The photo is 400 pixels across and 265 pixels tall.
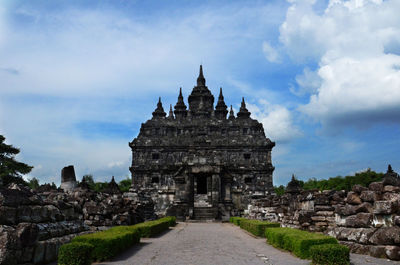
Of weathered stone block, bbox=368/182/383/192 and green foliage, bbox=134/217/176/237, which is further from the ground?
weathered stone block, bbox=368/182/383/192

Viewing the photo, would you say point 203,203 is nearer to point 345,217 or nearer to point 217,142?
point 217,142

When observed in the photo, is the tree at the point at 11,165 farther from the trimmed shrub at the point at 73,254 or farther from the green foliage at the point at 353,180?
the green foliage at the point at 353,180

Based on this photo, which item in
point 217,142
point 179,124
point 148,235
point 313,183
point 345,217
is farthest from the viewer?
point 313,183

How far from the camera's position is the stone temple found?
33.6m

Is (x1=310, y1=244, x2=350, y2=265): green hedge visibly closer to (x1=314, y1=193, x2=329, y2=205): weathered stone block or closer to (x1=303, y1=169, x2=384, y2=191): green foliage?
(x1=314, y1=193, x2=329, y2=205): weathered stone block

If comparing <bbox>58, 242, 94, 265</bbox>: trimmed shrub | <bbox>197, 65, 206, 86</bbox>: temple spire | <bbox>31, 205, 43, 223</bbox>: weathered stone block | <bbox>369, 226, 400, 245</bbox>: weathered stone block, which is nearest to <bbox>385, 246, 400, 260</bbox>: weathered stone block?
<bbox>369, 226, 400, 245</bbox>: weathered stone block

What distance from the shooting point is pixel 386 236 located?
8805mm

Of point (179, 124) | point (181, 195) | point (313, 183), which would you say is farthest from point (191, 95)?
point (181, 195)

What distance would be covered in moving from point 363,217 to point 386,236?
1.37 metres

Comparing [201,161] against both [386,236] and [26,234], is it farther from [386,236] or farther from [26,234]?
[26,234]

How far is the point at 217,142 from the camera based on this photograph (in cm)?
4894

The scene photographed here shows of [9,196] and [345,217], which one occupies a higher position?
[9,196]

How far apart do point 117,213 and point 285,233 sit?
30.8 ft

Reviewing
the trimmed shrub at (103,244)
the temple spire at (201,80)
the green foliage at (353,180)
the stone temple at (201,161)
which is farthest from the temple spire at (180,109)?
the trimmed shrub at (103,244)
